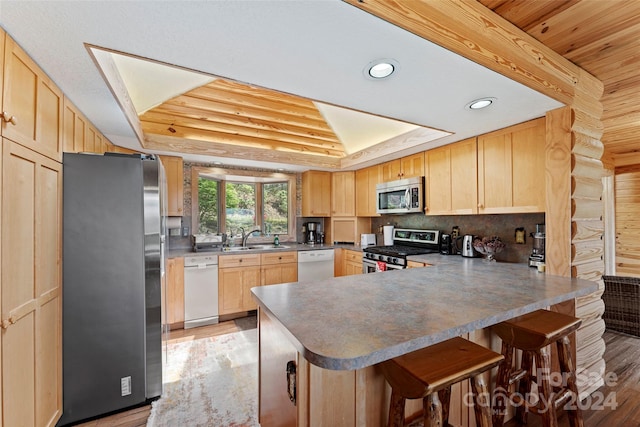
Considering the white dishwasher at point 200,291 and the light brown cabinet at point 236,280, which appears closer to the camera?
the white dishwasher at point 200,291

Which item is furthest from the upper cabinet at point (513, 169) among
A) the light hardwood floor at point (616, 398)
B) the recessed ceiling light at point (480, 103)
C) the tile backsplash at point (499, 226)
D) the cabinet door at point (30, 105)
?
the cabinet door at point (30, 105)

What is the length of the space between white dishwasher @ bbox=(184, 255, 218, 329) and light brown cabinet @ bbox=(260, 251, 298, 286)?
0.65 metres

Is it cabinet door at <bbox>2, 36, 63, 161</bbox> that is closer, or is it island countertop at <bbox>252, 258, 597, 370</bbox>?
island countertop at <bbox>252, 258, 597, 370</bbox>

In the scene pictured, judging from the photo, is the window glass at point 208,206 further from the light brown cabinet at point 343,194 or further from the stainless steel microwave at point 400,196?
the stainless steel microwave at point 400,196

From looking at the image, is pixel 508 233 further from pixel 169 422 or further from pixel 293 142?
pixel 169 422

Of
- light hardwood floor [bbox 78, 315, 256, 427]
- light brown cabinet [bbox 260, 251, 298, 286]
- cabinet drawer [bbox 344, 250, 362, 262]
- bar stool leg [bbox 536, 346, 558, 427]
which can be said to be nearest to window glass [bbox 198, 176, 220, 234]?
light brown cabinet [bbox 260, 251, 298, 286]

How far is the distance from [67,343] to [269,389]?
1394 mm

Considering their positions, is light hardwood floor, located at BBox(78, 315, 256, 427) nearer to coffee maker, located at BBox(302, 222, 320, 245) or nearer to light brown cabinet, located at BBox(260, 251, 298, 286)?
light brown cabinet, located at BBox(260, 251, 298, 286)

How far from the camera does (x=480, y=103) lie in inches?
77.5

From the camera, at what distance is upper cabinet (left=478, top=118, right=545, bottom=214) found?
2.28 m

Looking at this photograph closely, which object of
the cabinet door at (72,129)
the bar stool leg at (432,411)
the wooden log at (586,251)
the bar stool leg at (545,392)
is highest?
the cabinet door at (72,129)

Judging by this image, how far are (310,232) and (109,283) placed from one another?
3.20 metres

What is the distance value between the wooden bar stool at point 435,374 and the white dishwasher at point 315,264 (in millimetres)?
2854

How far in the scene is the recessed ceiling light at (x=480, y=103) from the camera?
6.30 feet
